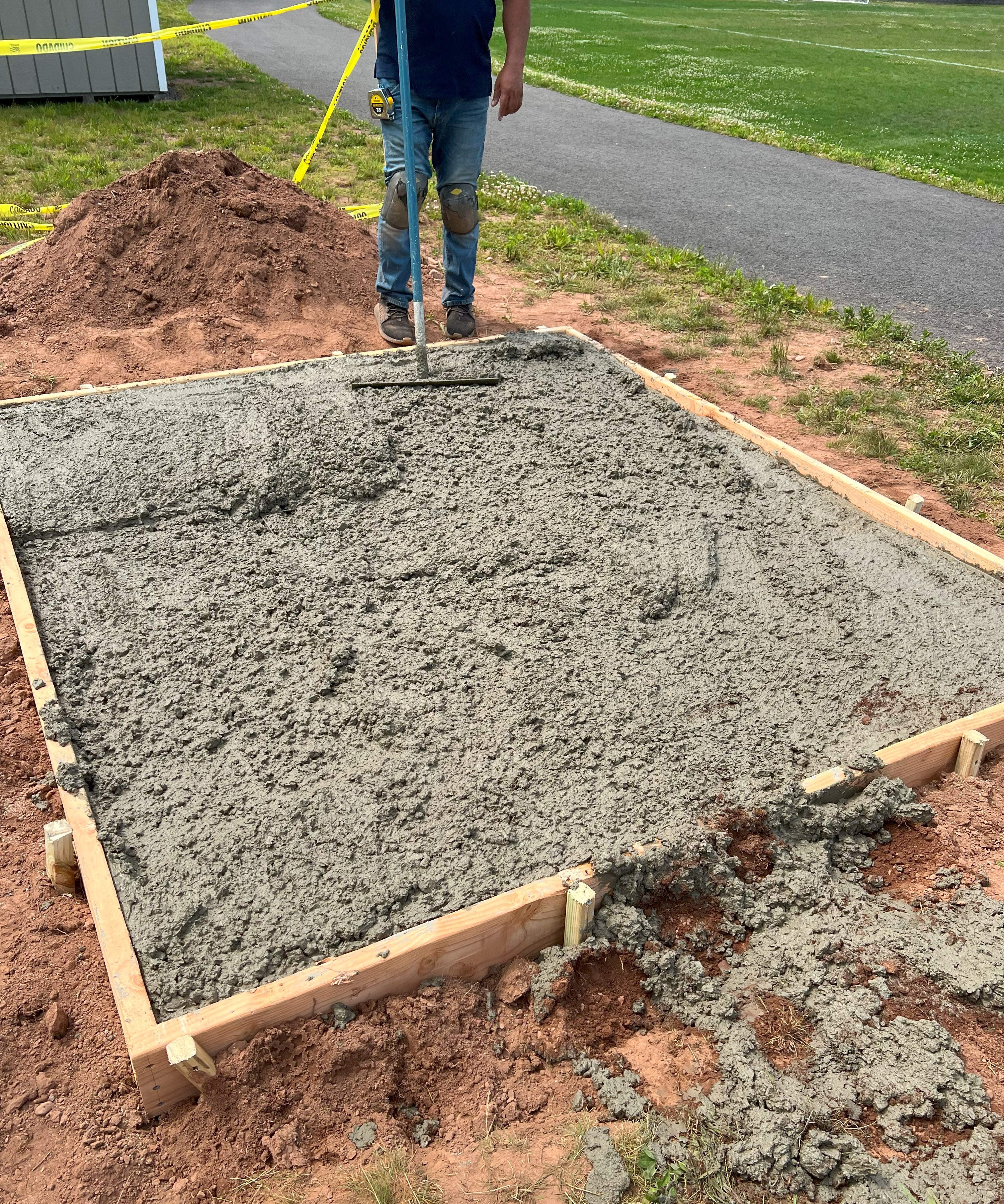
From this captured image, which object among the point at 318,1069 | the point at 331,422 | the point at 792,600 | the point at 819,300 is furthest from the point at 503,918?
the point at 819,300

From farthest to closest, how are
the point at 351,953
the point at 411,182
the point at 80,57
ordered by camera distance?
the point at 80,57, the point at 411,182, the point at 351,953

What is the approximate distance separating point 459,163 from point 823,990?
4150 millimetres

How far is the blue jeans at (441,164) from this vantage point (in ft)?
14.4

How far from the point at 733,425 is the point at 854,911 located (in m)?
2.41

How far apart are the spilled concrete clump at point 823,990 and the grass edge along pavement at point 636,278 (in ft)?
6.81

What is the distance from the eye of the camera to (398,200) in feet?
14.5

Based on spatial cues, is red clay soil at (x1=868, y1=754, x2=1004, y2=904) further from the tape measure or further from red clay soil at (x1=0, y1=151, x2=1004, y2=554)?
the tape measure

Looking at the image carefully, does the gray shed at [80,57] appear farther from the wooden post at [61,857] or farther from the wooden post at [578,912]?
the wooden post at [578,912]

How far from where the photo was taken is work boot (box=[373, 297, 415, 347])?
4.82 meters

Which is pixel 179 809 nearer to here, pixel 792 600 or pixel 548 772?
pixel 548 772

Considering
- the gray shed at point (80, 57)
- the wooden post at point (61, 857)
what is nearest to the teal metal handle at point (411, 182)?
the wooden post at point (61, 857)

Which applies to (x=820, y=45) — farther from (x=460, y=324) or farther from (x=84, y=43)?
(x=460, y=324)

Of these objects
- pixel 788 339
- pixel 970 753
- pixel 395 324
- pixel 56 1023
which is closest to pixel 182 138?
pixel 395 324

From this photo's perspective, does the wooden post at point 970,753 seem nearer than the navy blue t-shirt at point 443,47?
Yes
